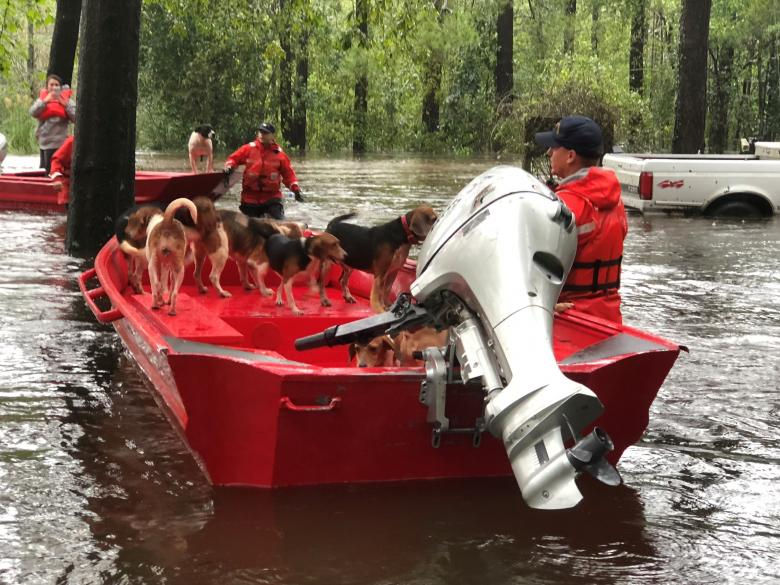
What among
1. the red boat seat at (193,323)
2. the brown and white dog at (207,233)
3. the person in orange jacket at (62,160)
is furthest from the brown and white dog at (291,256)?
the person in orange jacket at (62,160)

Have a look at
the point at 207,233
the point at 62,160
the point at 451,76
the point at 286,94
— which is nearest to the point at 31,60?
the point at 286,94

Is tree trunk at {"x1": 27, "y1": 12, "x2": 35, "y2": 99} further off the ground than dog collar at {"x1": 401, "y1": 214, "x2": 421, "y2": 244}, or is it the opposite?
tree trunk at {"x1": 27, "y1": 12, "x2": 35, "y2": 99}

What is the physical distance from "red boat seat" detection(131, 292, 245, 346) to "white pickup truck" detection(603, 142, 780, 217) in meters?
12.7

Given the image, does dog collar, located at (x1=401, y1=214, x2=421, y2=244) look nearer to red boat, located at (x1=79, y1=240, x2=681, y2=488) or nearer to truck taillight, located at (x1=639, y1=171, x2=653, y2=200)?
red boat, located at (x1=79, y1=240, x2=681, y2=488)

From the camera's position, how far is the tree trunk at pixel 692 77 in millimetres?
24266

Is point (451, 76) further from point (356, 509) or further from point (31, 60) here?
point (356, 509)

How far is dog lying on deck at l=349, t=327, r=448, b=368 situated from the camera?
6.65m

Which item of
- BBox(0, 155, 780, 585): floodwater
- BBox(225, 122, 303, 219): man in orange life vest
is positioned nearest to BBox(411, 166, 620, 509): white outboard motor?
BBox(0, 155, 780, 585): floodwater

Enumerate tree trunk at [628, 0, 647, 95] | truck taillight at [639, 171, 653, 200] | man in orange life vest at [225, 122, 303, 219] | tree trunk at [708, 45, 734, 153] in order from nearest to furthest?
man in orange life vest at [225, 122, 303, 219]
truck taillight at [639, 171, 653, 200]
tree trunk at [708, 45, 734, 153]
tree trunk at [628, 0, 647, 95]

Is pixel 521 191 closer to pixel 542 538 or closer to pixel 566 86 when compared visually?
pixel 542 538

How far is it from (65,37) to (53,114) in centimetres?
226

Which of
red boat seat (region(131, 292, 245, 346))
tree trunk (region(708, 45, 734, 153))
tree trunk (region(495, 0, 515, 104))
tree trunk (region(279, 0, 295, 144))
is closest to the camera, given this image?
red boat seat (region(131, 292, 245, 346))

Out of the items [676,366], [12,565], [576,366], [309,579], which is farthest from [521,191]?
[676,366]

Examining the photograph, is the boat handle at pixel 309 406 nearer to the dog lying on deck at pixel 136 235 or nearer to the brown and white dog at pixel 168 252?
the brown and white dog at pixel 168 252
